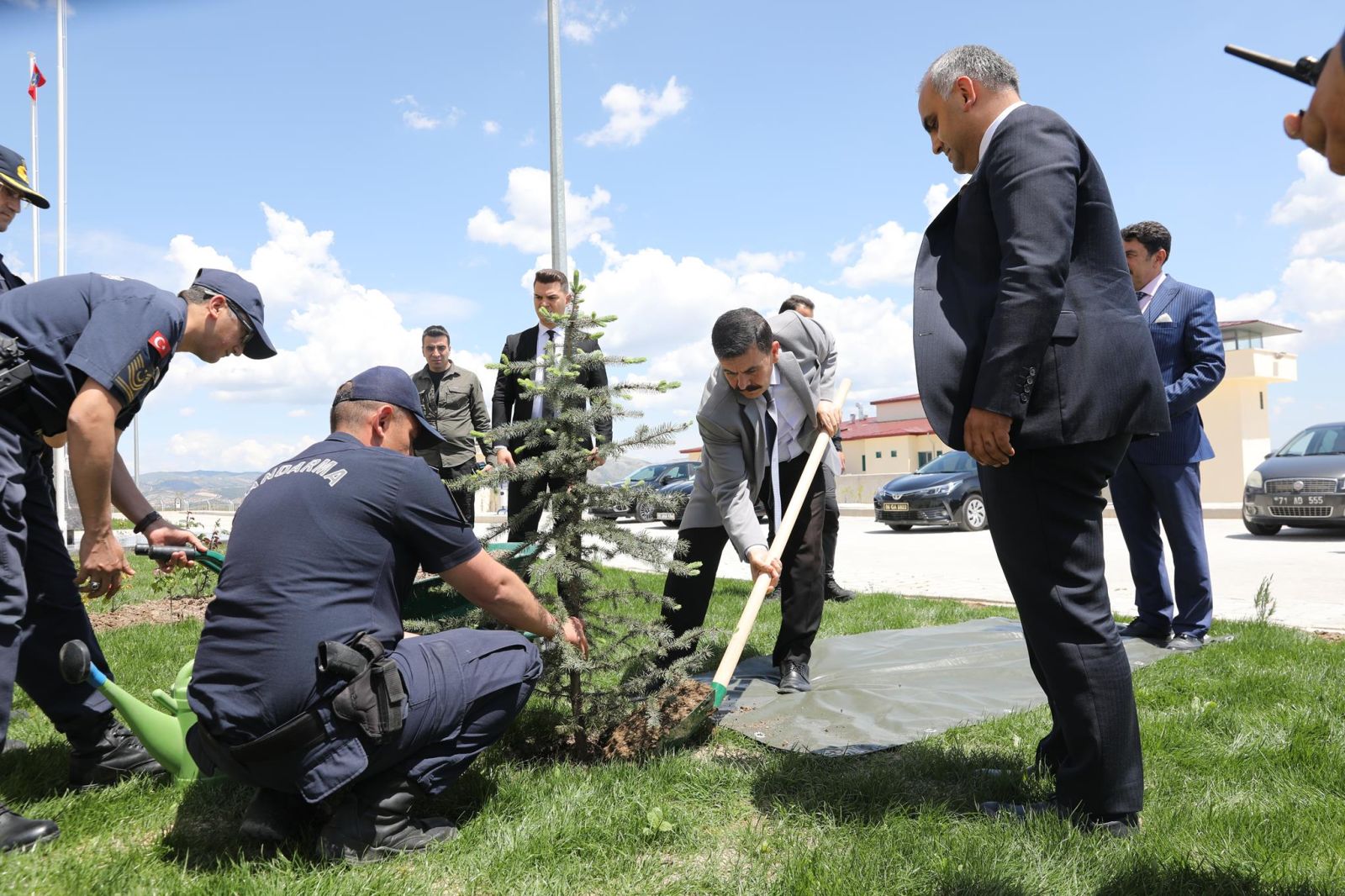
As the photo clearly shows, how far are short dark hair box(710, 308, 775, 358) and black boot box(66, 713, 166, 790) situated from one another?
272 cm

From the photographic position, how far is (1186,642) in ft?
15.6

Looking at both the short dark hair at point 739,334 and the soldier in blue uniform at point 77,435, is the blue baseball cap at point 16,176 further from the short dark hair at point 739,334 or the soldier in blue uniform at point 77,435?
the short dark hair at point 739,334

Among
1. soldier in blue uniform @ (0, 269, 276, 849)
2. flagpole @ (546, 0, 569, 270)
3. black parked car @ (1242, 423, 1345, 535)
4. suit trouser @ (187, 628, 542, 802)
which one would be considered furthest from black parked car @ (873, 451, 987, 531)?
soldier in blue uniform @ (0, 269, 276, 849)

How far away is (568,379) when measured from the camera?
3330 mm

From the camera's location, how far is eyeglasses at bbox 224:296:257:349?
3.13m

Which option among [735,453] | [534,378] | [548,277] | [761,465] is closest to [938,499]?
[548,277]

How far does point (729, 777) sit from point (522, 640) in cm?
85

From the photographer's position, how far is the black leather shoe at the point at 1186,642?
15.4 ft

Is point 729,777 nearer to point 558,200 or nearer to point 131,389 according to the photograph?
point 131,389

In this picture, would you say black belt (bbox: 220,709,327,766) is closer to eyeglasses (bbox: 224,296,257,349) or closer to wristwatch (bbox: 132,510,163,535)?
wristwatch (bbox: 132,510,163,535)

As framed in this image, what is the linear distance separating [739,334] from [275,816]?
2.41m

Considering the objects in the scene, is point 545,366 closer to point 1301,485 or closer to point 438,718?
point 438,718

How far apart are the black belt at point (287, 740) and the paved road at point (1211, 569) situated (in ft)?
17.5

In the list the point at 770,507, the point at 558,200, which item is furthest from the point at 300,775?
Answer: the point at 558,200
